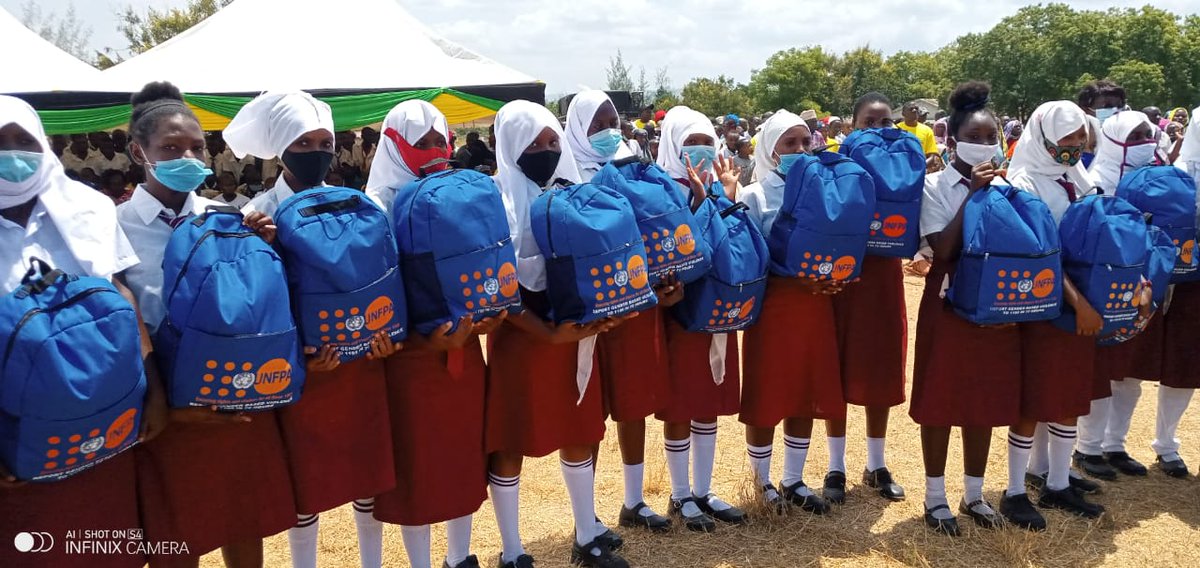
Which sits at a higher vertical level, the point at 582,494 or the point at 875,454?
the point at 582,494

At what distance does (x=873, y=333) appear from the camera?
4055 millimetres

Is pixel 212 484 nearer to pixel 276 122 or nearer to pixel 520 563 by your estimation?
pixel 276 122

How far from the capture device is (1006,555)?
374cm

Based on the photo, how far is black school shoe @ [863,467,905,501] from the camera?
4.41 m

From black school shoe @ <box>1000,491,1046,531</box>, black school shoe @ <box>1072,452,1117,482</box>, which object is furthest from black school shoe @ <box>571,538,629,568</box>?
black school shoe @ <box>1072,452,1117,482</box>

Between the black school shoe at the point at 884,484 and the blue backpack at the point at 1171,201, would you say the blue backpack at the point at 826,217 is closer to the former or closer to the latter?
the black school shoe at the point at 884,484

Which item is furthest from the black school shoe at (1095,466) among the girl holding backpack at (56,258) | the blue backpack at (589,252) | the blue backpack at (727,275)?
the girl holding backpack at (56,258)

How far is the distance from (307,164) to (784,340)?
230 centimetres

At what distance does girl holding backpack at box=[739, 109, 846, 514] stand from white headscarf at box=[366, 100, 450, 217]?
1.63 metres

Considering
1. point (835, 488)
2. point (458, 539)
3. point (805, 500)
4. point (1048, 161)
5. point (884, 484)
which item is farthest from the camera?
point (884, 484)

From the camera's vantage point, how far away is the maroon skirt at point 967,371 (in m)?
3.74

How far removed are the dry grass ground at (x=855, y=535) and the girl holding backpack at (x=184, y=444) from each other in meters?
1.33

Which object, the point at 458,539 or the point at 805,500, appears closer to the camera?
the point at 458,539

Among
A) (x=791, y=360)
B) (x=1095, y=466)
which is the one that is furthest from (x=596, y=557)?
(x=1095, y=466)
